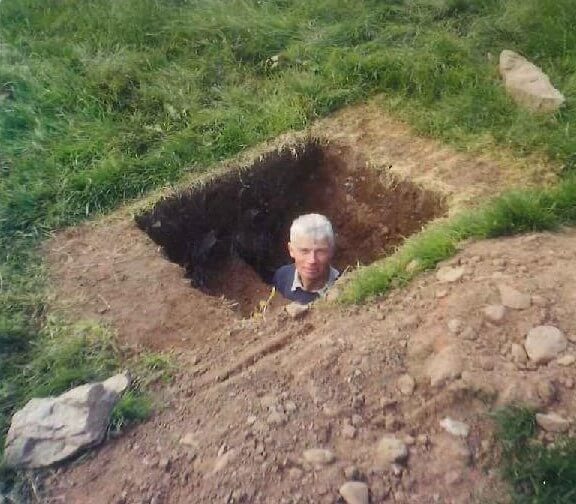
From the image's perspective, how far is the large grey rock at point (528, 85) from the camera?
503 cm

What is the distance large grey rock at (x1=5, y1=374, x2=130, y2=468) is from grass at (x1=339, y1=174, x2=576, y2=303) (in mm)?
1357

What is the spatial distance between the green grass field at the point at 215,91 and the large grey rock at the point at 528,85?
100 millimetres

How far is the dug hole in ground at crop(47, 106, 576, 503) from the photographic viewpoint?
2.95 metres

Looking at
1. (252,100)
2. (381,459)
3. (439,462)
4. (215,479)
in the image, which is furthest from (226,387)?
(252,100)

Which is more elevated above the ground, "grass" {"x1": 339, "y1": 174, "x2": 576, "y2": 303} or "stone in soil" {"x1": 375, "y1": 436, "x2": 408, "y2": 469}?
"stone in soil" {"x1": 375, "y1": 436, "x2": 408, "y2": 469}

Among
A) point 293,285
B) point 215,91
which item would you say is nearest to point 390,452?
point 293,285

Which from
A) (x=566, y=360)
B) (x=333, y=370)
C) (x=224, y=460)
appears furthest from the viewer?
(x=333, y=370)

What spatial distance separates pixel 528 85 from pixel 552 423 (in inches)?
117

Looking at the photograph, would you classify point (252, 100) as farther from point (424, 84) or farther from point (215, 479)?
point (215, 479)

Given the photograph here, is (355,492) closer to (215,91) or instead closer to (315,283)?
(315,283)

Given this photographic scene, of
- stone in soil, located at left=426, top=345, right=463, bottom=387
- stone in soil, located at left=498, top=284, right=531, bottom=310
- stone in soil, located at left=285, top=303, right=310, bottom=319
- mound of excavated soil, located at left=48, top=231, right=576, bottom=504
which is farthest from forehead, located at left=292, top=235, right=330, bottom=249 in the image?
stone in soil, located at left=426, top=345, right=463, bottom=387

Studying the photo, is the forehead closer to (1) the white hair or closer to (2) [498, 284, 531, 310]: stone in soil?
(1) the white hair

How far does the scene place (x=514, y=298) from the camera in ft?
11.3

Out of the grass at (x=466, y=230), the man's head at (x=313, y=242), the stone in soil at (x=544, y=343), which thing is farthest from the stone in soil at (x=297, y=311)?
the stone in soil at (x=544, y=343)
